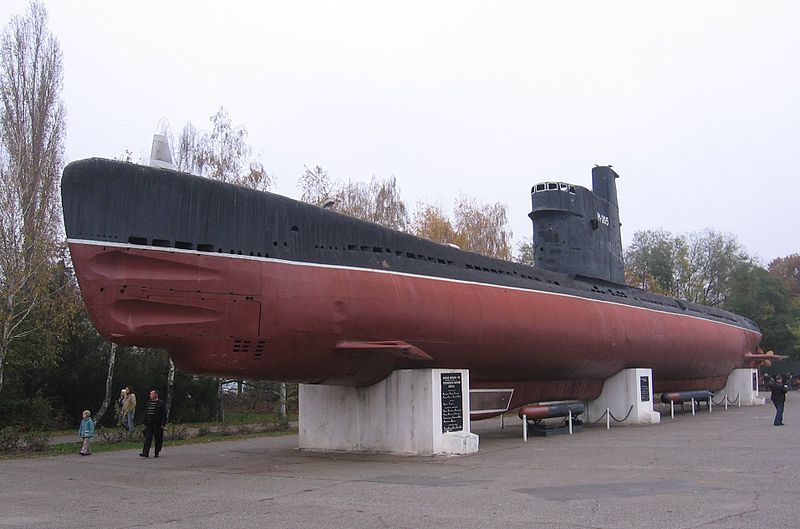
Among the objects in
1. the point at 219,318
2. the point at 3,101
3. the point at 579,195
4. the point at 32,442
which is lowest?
the point at 32,442

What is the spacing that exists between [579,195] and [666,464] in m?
9.82

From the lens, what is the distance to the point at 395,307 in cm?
1269

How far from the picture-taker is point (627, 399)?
19953mm

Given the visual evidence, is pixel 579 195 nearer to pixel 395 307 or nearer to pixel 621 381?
pixel 621 381

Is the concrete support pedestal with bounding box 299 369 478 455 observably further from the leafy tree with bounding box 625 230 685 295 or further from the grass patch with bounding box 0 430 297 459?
the leafy tree with bounding box 625 230 685 295

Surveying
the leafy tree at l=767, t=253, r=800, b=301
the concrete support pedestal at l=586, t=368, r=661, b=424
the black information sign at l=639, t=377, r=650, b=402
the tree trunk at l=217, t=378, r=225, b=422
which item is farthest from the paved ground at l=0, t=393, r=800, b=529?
the leafy tree at l=767, t=253, r=800, b=301

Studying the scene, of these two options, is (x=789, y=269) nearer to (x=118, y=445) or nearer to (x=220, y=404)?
(x=220, y=404)

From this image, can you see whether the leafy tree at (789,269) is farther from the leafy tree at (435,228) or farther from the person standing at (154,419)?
the person standing at (154,419)

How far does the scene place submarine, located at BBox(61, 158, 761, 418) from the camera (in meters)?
10.1

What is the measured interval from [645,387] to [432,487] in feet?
41.5

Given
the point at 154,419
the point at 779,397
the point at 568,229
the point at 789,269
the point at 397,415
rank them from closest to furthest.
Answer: the point at 397,415 → the point at 154,419 → the point at 779,397 → the point at 568,229 → the point at 789,269

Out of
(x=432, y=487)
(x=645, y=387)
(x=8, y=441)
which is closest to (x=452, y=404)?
(x=432, y=487)

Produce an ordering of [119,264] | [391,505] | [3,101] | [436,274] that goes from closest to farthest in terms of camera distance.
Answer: [391,505], [119,264], [436,274], [3,101]

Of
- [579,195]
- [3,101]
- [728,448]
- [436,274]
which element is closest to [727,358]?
[579,195]
